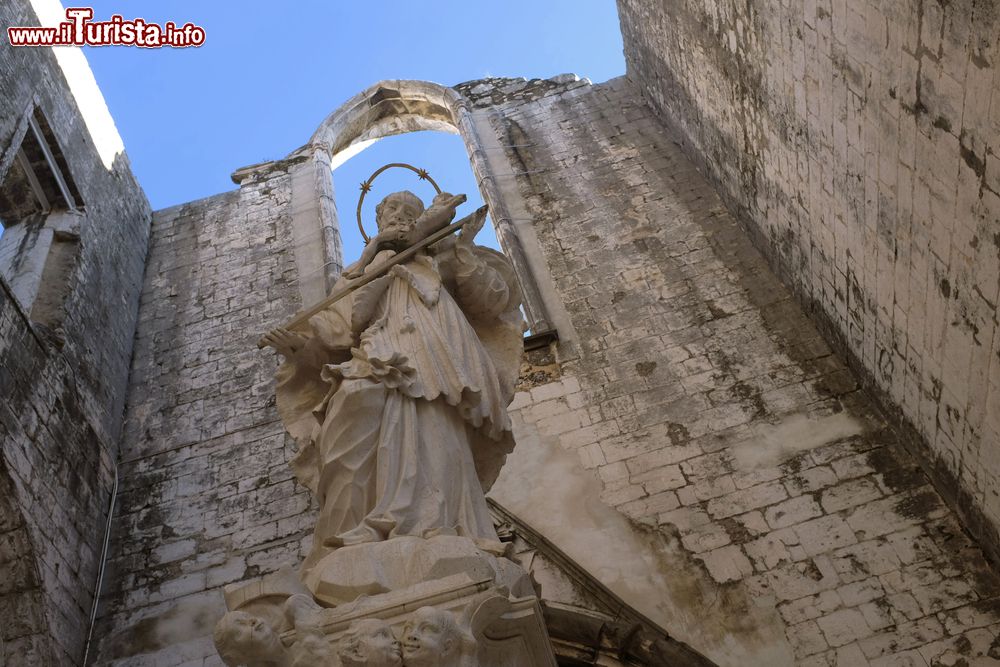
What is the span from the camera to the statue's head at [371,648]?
2.47 m

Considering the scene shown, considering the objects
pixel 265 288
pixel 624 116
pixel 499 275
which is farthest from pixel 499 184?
pixel 499 275

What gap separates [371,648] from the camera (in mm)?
2479

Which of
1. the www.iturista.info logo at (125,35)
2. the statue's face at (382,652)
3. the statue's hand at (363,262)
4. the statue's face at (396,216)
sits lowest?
the statue's face at (382,652)

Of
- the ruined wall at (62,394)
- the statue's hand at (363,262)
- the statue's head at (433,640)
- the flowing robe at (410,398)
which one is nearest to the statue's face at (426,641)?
the statue's head at (433,640)

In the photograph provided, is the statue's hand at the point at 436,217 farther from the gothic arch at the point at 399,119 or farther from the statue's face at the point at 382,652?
the gothic arch at the point at 399,119

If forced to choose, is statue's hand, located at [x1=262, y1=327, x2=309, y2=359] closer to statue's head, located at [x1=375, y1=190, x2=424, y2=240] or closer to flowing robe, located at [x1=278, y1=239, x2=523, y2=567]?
flowing robe, located at [x1=278, y1=239, x2=523, y2=567]

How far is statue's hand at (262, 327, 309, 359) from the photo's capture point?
4.18 meters

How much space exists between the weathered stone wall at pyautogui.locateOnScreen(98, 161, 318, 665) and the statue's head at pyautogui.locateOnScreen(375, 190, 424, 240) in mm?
2447

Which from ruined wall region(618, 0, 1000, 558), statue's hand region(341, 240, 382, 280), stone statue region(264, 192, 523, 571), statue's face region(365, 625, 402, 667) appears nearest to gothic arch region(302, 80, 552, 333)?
ruined wall region(618, 0, 1000, 558)

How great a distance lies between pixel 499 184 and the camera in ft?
30.5

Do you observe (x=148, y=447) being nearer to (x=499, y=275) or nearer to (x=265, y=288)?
(x=265, y=288)

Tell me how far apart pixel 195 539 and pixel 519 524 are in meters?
2.15

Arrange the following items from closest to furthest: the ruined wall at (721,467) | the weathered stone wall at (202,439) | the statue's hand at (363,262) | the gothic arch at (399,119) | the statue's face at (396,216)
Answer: the statue's hand at (363,262), the statue's face at (396,216), the ruined wall at (721,467), the weathered stone wall at (202,439), the gothic arch at (399,119)

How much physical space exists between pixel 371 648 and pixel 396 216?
2.71m
